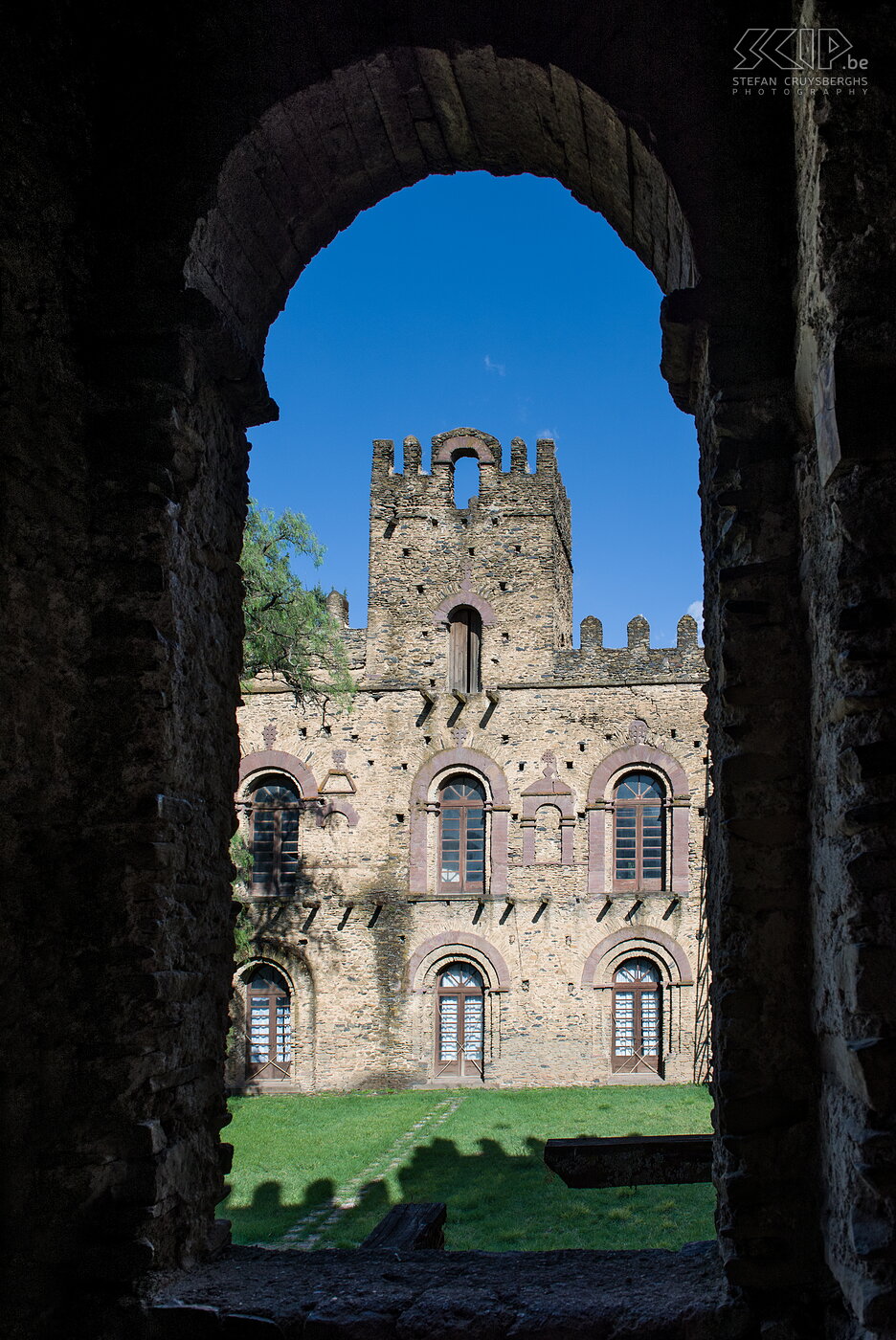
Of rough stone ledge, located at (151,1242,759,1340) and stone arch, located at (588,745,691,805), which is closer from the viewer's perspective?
rough stone ledge, located at (151,1242,759,1340)

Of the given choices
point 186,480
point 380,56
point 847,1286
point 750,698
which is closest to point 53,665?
point 186,480

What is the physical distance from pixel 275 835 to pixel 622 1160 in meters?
14.7

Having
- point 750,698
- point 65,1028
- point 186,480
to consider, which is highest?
point 186,480

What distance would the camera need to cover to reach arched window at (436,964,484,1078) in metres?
17.9

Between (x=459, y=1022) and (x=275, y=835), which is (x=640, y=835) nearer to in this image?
(x=459, y=1022)

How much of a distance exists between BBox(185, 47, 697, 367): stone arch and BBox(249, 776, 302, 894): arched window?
15.1 m

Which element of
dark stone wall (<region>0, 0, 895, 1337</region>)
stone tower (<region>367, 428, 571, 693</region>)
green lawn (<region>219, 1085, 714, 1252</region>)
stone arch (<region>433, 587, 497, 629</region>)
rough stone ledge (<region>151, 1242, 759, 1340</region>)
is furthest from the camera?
stone arch (<region>433, 587, 497, 629</region>)

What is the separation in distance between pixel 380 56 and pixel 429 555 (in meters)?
16.3

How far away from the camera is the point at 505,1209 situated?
30.5 feet

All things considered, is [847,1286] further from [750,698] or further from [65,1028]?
[65,1028]

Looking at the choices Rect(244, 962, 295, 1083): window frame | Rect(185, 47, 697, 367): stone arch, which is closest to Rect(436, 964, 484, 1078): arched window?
Rect(244, 962, 295, 1083): window frame

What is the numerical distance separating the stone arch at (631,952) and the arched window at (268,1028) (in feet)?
16.5

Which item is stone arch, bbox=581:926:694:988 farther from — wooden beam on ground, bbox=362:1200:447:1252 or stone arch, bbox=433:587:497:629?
wooden beam on ground, bbox=362:1200:447:1252

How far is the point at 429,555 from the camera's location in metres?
20.2
